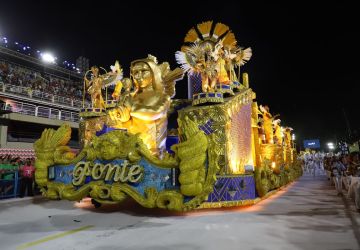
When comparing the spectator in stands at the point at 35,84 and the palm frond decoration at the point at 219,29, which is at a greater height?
the spectator in stands at the point at 35,84

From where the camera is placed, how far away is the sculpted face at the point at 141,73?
25.6ft

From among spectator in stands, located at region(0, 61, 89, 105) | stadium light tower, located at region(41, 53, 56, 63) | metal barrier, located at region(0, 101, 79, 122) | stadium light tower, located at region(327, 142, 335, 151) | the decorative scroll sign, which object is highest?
stadium light tower, located at region(41, 53, 56, 63)

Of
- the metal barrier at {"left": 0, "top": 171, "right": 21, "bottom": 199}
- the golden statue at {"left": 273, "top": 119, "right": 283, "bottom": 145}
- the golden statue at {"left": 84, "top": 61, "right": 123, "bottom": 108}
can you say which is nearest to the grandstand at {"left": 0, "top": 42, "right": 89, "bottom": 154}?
the golden statue at {"left": 84, "top": 61, "right": 123, "bottom": 108}

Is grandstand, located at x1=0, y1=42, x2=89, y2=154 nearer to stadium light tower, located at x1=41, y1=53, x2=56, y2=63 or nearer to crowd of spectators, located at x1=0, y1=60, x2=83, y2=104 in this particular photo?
crowd of spectators, located at x1=0, y1=60, x2=83, y2=104

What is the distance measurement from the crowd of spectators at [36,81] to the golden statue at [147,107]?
18.8m

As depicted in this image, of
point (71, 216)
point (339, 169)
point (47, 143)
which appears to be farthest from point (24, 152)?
point (339, 169)

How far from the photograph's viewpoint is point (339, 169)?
9.89 meters

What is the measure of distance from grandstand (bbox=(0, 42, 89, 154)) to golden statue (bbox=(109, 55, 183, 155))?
11375 millimetres

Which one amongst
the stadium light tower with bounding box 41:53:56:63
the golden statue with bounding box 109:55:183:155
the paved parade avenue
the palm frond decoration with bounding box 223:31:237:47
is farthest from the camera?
the stadium light tower with bounding box 41:53:56:63

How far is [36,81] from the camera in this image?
2877 cm

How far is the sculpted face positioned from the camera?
780 centimetres

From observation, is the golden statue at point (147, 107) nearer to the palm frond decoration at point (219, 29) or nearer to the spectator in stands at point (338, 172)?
the palm frond decoration at point (219, 29)

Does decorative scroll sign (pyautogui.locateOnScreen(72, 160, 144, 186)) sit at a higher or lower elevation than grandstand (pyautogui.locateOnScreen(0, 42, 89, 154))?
lower

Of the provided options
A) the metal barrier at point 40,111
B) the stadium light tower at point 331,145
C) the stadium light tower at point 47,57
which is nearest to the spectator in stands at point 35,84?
the metal barrier at point 40,111
